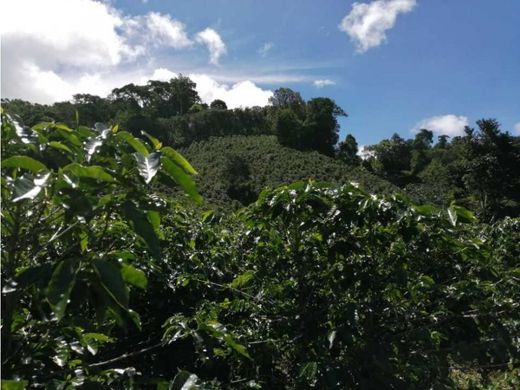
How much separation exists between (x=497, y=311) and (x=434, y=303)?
0.26m

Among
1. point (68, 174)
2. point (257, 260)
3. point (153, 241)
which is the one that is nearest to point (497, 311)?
point (257, 260)

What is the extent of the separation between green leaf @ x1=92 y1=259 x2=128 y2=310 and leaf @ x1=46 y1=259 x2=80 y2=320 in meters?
0.05

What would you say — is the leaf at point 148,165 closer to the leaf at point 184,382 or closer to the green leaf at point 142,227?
the green leaf at point 142,227

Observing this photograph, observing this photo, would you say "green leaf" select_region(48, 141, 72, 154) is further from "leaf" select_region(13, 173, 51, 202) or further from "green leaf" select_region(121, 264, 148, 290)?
"green leaf" select_region(121, 264, 148, 290)

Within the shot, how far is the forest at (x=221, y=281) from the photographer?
1.03 meters

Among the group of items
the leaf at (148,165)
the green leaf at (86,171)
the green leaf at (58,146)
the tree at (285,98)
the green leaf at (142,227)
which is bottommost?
the green leaf at (142,227)

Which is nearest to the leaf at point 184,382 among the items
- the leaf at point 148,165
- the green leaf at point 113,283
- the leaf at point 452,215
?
the green leaf at point 113,283

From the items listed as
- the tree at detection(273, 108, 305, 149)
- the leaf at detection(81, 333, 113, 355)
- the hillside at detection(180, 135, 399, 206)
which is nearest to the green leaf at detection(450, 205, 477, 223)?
the leaf at detection(81, 333, 113, 355)

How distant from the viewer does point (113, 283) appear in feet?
2.89

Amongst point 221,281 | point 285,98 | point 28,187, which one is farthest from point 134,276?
point 285,98

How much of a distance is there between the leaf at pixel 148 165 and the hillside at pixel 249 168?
1316 inches

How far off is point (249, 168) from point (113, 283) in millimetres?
42096

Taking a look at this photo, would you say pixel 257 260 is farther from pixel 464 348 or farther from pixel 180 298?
pixel 464 348

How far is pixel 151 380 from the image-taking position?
120 cm
